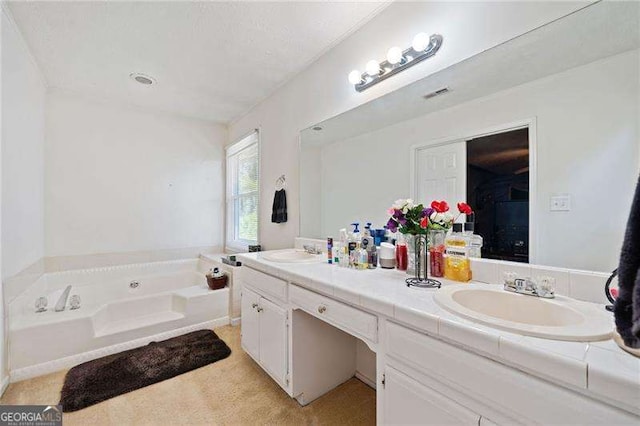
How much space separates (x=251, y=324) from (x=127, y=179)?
2388mm

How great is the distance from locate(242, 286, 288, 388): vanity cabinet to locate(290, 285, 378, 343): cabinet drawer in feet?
0.69

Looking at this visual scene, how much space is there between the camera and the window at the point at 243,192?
10.7ft

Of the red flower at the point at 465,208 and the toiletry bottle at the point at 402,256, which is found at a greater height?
the red flower at the point at 465,208

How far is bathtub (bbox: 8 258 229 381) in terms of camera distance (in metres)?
1.92

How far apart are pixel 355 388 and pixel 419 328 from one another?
117cm

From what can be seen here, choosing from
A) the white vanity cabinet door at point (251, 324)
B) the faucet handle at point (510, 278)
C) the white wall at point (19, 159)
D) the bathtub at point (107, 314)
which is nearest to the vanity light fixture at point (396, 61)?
the faucet handle at point (510, 278)

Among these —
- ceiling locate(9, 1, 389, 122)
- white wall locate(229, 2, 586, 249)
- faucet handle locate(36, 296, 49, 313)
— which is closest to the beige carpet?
faucet handle locate(36, 296, 49, 313)

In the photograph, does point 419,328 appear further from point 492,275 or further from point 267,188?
point 267,188

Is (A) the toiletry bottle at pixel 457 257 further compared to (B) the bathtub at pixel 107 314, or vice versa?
(B) the bathtub at pixel 107 314

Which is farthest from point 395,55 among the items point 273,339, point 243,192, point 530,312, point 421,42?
point 243,192

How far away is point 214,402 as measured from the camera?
5.33 ft

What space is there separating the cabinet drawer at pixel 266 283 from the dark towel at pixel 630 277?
4.28 ft

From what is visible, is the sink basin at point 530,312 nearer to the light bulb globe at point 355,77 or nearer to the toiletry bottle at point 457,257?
the toiletry bottle at point 457,257

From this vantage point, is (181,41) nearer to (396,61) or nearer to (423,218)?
(396,61)
